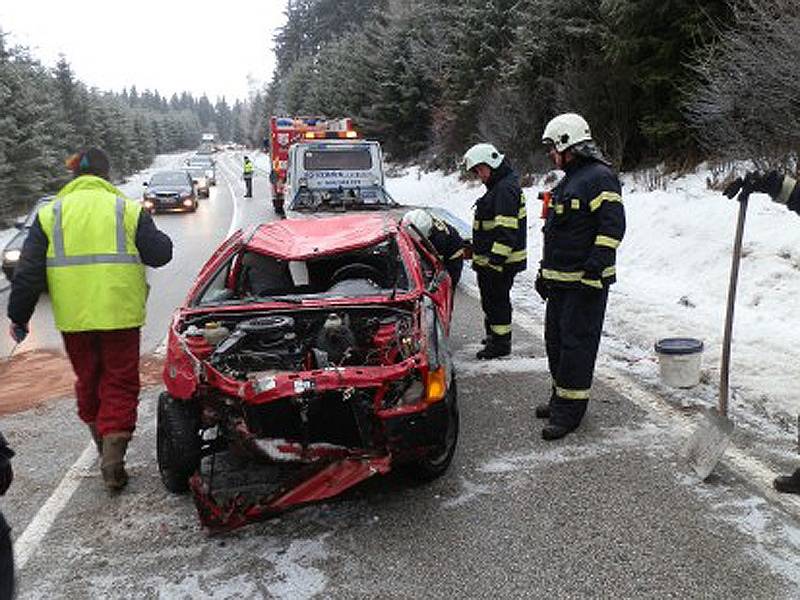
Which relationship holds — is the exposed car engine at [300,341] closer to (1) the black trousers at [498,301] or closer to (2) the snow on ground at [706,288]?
(1) the black trousers at [498,301]

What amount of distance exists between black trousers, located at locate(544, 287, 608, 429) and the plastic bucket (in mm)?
890

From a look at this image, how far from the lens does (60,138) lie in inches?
1368

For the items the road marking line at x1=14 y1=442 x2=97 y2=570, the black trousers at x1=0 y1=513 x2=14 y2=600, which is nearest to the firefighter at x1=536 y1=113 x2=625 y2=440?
the road marking line at x1=14 y1=442 x2=97 y2=570

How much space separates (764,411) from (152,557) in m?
3.94

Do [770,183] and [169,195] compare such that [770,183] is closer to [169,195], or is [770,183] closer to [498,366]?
[498,366]

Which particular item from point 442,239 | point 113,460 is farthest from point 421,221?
point 113,460

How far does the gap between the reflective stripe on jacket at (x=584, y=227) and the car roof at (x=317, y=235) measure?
1195 mm

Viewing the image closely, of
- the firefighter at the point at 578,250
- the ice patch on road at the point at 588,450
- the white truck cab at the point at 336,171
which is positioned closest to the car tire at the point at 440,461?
the ice patch on road at the point at 588,450

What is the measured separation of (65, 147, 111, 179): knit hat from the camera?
14.5ft

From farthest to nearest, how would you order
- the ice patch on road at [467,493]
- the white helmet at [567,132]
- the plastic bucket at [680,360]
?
the plastic bucket at [680,360] → the white helmet at [567,132] → the ice patch on road at [467,493]

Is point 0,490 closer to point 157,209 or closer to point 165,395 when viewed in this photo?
point 165,395

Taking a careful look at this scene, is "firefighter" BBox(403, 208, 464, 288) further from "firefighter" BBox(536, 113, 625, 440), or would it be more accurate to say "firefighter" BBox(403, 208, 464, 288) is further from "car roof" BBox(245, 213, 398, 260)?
"firefighter" BBox(536, 113, 625, 440)

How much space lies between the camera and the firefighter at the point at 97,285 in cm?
416

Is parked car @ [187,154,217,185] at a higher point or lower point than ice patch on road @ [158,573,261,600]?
lower
